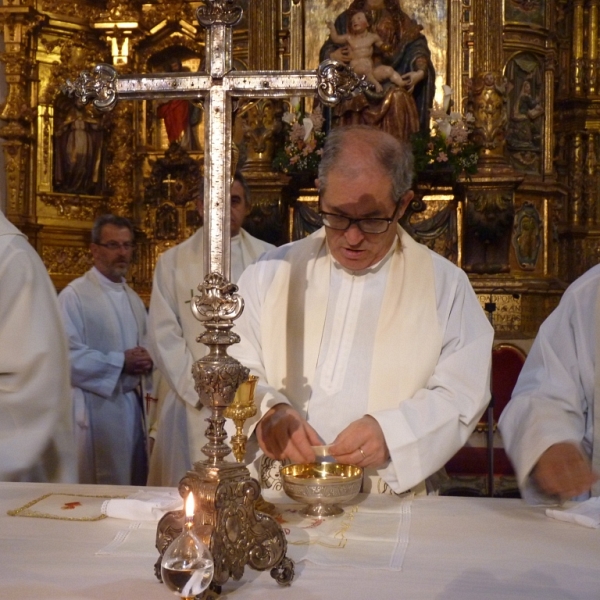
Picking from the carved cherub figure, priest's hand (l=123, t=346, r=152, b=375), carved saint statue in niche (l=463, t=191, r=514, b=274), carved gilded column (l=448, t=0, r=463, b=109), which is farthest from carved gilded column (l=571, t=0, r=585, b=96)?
priest's hand (l=123, t=346, r=152, b=375)

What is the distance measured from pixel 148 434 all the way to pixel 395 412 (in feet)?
13.5

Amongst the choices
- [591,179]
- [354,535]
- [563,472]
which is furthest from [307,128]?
[354,535]

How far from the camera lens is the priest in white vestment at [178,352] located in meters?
5.52

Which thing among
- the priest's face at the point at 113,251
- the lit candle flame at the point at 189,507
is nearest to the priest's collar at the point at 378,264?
the lit candle flame at the point at 189,507

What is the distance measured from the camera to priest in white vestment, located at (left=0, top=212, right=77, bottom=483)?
354 cm

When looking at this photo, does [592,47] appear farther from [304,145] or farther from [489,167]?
[304,145]

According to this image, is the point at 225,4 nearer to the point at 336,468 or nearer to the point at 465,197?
the point at 336,468

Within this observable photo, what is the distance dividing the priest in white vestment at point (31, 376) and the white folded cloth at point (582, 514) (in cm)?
196

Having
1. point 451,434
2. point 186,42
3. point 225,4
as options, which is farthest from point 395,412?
point 186,42

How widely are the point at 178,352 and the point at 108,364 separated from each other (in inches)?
38.0

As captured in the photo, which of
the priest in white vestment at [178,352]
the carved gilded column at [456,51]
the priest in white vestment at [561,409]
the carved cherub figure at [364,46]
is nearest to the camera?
the priest in white vestment at [561,409]

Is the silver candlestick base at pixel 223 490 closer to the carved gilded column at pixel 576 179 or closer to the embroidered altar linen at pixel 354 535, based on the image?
the embroidered altar linen at pixel 354 535

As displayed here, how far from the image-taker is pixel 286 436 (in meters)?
2.71

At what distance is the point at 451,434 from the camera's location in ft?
9.75
